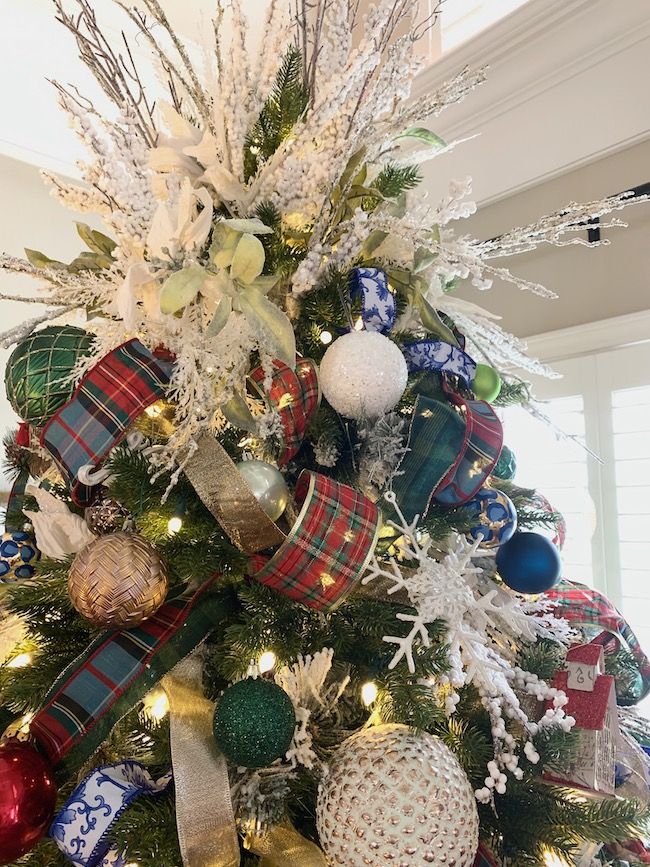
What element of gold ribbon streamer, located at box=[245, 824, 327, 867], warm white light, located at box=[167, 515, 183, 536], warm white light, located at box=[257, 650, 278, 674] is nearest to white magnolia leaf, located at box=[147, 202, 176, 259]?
warm white light, located at box=[167, 515, 183, 536]

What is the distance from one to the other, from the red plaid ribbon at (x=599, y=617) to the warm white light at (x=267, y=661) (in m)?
0.32

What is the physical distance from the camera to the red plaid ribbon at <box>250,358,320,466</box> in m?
0.51

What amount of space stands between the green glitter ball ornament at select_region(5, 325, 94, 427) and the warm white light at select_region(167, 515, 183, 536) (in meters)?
0.14

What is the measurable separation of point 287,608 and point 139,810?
0.17 meters

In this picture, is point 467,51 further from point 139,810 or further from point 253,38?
point 139,810

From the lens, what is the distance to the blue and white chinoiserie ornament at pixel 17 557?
0.64 m

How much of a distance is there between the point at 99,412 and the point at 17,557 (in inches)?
Result: 10.8

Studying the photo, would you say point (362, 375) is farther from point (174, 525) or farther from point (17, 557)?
point (17, 557)

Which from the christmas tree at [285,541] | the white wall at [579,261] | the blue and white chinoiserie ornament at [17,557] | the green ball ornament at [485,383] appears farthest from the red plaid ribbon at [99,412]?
the white wall at [579,261]

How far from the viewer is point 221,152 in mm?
554

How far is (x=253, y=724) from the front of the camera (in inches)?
16.2

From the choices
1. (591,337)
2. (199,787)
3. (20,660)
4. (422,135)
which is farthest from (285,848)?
(591,337)

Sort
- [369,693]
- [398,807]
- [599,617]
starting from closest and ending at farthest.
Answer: [398,807] → [369,693] → [599,617]

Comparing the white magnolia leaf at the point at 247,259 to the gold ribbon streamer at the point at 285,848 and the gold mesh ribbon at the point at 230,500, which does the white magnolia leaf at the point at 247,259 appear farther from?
the gold ribbon streamer at the point at 285,848
